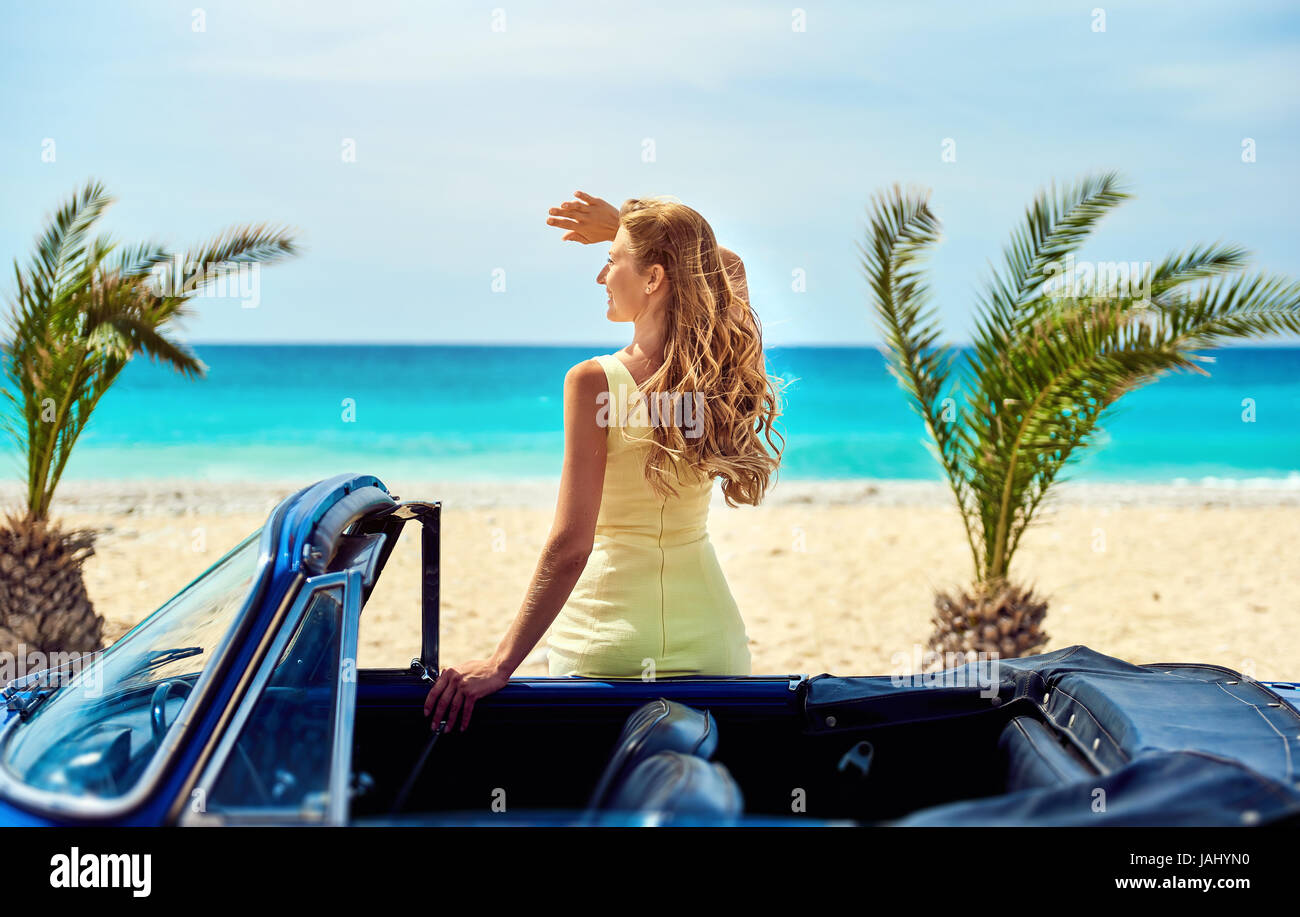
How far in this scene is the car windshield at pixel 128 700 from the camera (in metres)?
1.77

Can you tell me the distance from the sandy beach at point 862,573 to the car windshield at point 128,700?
5.02 m

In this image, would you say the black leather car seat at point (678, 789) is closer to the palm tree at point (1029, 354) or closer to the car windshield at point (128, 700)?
the car windshield at point (128, 700)

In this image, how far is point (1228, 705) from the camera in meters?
2.08

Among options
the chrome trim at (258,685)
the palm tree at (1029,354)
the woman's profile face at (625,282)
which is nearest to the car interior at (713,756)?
the chrome trim at (258,685)

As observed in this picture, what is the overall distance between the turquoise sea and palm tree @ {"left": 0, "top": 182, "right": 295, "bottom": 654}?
1212cm

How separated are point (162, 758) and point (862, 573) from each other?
937 centimetres

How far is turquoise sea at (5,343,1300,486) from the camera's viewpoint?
26406 millimetres

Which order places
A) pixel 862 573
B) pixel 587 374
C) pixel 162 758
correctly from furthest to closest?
pixel 862 573, pixel 587 374, pixel 162 758

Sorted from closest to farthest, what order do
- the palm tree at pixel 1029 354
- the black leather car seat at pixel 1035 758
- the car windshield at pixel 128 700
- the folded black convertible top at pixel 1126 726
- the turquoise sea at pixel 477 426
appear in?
the folded black convertible top at pixel 1126 726 < the car windshield at pixel 128 700 < the black leather car seat at pixel 1035 758 < the palm tree at pixel 1029 354 < the turquoise sea at pixel 477 426

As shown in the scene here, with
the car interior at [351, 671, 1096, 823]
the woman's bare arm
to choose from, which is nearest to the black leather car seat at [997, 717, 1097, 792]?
the car interior at [351, 671, 1096, 823]

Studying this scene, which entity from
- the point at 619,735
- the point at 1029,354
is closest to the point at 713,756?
the point at 619,735

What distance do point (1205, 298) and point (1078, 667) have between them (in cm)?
345

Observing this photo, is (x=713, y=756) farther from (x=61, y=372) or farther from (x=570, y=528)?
(x=61, y=372)

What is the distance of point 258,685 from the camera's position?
5.41 feet
